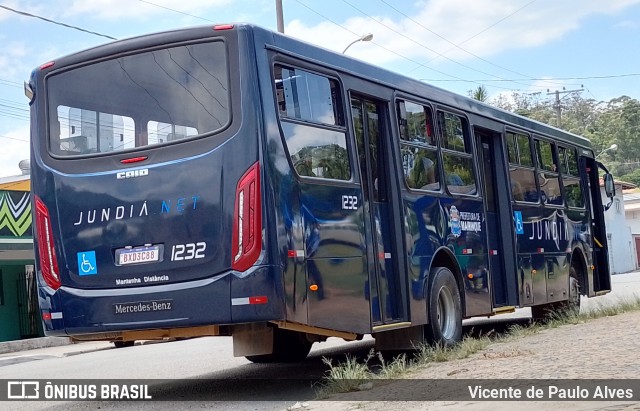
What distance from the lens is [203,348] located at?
54.5ft

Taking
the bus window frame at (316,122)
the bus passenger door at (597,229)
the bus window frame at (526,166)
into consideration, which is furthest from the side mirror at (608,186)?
the bus window frame at (316,122)

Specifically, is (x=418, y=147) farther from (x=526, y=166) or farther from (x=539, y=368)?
(x=526, y=166)

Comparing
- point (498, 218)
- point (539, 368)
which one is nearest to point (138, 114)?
point (539, 368)

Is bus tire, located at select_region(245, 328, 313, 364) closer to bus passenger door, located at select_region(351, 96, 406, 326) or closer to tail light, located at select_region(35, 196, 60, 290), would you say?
bus passenger door, located at select_region(351, 96, 406, 326)

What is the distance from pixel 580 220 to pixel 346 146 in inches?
356

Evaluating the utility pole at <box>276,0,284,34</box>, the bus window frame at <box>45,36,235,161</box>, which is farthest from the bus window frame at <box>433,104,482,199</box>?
the utility pole at <box>276,0,284,34</box>

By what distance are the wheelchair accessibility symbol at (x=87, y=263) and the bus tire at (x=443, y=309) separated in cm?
409

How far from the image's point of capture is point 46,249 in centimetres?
942

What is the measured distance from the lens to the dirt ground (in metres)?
7.07

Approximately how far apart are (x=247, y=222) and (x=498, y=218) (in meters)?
6.50

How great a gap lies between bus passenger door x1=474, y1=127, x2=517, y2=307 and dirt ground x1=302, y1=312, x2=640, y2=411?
6.76 feet

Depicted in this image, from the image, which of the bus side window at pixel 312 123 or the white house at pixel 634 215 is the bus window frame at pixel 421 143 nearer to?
the bus side window at pixel 312 123

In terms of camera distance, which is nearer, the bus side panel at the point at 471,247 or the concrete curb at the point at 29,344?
the bus side panel at the point at 471,247

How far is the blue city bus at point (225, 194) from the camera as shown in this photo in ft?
28.3
